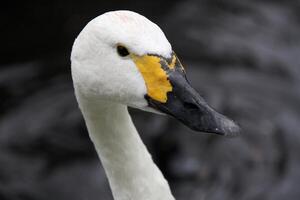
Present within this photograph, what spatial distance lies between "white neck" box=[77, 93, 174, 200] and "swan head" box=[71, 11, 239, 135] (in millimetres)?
243

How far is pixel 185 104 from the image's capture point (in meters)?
2.59

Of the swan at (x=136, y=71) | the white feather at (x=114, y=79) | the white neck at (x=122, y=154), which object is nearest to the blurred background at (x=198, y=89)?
the white neck at (x=122, y=154)

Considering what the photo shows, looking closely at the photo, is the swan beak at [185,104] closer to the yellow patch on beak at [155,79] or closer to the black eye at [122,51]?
the yellow patch on beak at [155,79]

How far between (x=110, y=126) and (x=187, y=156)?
9.50 feet

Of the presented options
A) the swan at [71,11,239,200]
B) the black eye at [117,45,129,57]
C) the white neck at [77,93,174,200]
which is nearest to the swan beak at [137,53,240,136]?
the swan at [71,11,239,200]

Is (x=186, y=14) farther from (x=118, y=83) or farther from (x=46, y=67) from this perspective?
(x=118, y=83)

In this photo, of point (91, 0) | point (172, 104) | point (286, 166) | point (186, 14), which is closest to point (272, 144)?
point (286, 166)

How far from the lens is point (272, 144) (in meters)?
5.79

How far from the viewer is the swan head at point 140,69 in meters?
2.54

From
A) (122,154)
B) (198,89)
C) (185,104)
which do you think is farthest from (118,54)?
(198,89)

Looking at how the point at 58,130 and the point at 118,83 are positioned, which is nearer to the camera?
the point at 118,83

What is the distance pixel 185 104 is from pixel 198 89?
3582 millimetres

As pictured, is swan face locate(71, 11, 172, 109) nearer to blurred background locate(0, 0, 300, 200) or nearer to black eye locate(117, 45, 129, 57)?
black eye locate(117, 45, 129, 57)

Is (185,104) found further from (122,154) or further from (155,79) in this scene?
(122,154)
